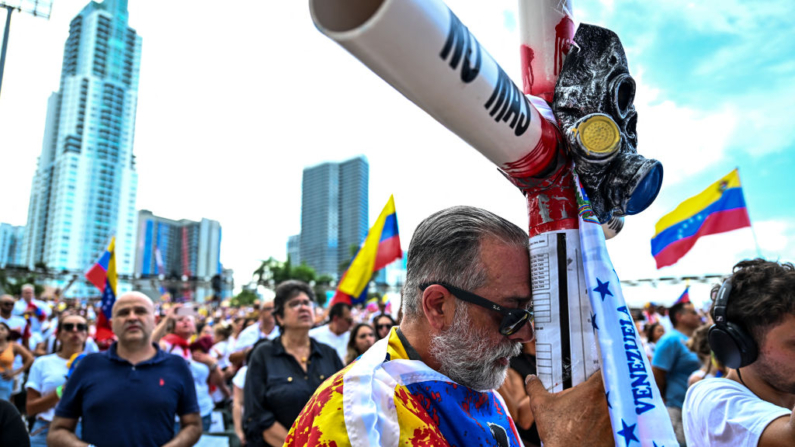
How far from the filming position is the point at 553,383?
1.27m

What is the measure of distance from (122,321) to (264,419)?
4.51 ft

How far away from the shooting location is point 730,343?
209 cm

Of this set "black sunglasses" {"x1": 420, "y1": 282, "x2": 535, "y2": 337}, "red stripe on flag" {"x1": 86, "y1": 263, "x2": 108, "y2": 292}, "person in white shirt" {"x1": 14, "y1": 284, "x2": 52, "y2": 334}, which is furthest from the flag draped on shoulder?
"person in white shirt" {"x1": 14, "y1": 284, "x2": 52, "y2": 334}

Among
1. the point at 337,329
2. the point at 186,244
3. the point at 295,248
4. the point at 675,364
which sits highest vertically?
the point at 295,248

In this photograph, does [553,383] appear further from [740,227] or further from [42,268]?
[42,268]

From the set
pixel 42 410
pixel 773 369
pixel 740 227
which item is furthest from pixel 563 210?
pixel 740 227

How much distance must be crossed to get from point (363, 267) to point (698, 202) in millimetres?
5074

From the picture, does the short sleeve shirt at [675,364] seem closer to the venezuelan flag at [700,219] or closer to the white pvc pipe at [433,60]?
the venezuelan flag at [700,219]

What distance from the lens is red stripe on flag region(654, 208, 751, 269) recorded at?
23.9 ft

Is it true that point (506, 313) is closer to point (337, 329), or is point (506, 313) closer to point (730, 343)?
point (730, 343)

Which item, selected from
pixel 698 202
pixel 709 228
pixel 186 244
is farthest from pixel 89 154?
pixel 709 228

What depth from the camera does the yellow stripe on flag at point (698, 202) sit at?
7.43 meters

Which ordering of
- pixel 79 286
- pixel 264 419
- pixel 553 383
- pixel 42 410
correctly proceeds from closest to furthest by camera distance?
pixel 553 383 → pixel 264 419 → pixel 42 410 → pixel 79 286

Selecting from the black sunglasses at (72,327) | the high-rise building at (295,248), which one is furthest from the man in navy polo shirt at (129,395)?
the high-rise building at (295,248)
